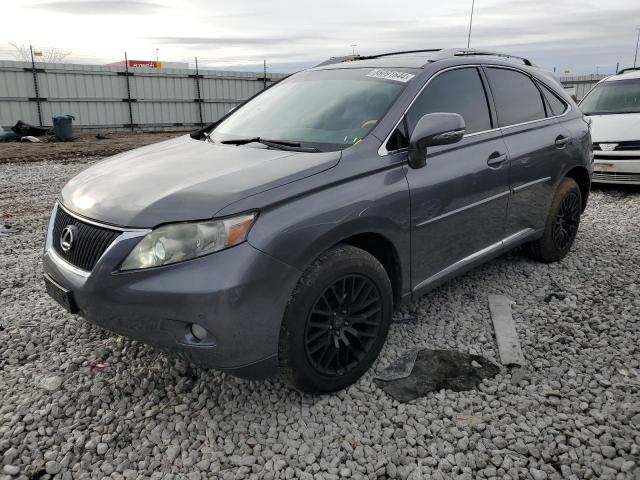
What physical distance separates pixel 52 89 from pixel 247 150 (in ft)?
62.1

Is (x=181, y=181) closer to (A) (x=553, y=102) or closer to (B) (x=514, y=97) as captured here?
(B) (x=514, y=97)

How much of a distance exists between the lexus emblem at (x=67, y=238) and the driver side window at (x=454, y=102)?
1.75 m

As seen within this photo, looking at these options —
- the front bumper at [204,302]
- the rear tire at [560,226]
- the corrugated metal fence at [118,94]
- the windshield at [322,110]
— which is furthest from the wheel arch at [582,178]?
the corrugated metal fence at [118,94]

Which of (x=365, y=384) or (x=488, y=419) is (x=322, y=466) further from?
(x=488, y=419)

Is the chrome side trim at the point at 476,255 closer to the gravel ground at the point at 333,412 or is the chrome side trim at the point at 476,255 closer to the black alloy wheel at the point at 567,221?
the gravel ground at the point at 333,412

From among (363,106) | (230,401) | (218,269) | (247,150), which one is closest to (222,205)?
(218,269)

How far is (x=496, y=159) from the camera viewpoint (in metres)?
3.71

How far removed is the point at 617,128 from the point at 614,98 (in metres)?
1.27

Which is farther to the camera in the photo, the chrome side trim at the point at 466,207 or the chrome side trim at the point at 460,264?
the chrome side trim at the point at 460,264

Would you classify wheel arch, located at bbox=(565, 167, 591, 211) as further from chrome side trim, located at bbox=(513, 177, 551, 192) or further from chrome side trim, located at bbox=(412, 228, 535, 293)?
chrome side trim, located at bbox=(412, 228, 535, 293)

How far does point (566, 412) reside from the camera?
2701 mm

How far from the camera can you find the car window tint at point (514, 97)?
13.1ft

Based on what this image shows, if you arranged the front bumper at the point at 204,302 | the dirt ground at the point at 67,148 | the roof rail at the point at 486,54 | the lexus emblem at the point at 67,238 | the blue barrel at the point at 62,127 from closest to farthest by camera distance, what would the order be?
the front bumper at the point at 204,302 → the lexus emblem at the point at 67,238 → the roof rail at the point at 486,54 → the dirt ground at the point at 67,148 → the blue barrel at the point at 62,127

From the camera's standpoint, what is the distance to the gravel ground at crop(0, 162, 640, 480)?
2.38 m
